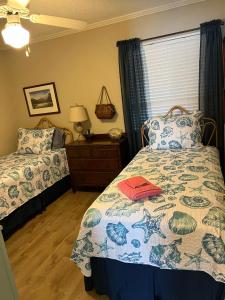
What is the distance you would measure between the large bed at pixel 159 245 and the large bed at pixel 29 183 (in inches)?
52.1

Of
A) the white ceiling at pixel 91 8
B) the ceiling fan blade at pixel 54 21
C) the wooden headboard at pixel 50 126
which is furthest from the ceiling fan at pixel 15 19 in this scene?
the wooden headboard at pixel 50 126

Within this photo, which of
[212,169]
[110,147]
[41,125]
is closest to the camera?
[212,169]

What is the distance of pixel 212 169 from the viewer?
220 cm

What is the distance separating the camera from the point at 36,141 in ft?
12.3

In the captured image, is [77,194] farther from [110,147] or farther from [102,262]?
[102,262]

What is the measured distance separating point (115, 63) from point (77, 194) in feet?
6.49

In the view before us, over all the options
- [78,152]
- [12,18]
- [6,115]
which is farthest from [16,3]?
[6,115]

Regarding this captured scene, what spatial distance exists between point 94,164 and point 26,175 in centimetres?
94

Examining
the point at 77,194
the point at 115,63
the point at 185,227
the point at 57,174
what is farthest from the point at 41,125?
the point at 185,227

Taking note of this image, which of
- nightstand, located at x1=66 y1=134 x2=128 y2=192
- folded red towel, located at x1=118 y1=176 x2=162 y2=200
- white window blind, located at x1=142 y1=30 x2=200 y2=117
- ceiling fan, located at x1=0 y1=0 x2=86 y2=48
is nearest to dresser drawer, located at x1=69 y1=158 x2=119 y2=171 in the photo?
nightstand, located at x1=66 y1=134 x2=128 y2=192

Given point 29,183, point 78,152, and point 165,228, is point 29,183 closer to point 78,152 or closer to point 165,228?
point 78,152

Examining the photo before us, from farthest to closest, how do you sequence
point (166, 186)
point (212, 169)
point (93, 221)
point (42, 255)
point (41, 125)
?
point (41, 125), point (42, 255), point (212, 169), point (166, 186), point (93, 221)

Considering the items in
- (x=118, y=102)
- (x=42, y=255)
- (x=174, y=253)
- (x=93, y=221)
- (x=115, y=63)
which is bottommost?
(x=42, y=255)

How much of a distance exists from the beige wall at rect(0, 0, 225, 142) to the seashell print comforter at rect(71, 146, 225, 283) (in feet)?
6.62
